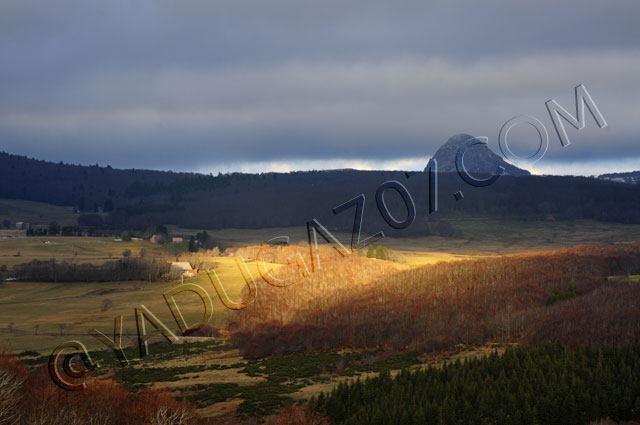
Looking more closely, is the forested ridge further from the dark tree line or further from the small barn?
the dark tree line

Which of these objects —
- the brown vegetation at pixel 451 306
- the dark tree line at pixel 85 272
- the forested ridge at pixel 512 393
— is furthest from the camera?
the dark tree line at pixel 85 272

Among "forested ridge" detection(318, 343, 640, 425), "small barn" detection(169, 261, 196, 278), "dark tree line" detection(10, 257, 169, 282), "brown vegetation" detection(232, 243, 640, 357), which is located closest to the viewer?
"forested ridge" detection(318, 343, 640, 425)

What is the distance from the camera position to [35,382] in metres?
37.1

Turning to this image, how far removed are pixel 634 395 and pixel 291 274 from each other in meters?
81.9

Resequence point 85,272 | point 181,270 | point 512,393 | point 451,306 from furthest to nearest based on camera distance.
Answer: point 181,270 < point 85,272 < point 451,306 < point 512,393

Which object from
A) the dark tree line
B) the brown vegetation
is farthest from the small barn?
the brown vegetation

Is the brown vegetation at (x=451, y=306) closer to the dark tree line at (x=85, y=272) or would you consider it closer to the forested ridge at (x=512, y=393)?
the forested ridge at (x=512, y=393)

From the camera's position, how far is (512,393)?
3000cm

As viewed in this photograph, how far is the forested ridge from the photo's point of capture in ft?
87.3

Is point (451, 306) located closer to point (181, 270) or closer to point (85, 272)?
point (181, 270)

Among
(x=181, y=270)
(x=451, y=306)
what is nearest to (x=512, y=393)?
(x=451, y=306)

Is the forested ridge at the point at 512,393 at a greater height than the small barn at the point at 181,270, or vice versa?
the forested ridge at the point at 512,393

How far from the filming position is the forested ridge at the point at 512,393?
2661cm

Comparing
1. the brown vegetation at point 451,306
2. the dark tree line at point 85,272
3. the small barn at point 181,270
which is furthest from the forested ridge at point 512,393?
the dark tree line at point 85,272
